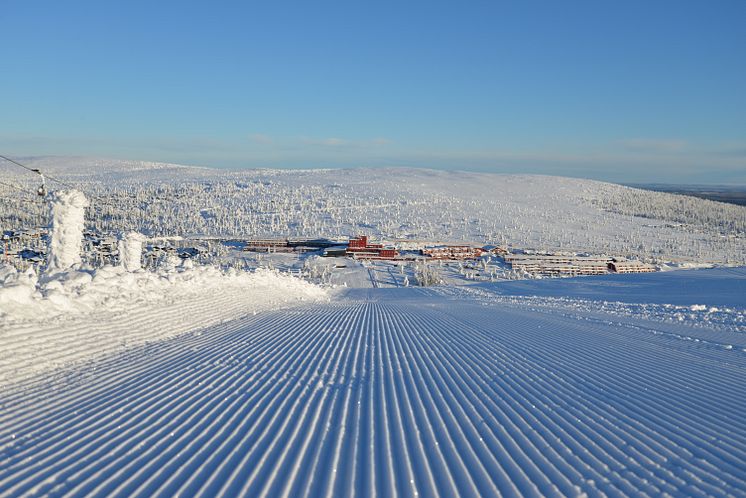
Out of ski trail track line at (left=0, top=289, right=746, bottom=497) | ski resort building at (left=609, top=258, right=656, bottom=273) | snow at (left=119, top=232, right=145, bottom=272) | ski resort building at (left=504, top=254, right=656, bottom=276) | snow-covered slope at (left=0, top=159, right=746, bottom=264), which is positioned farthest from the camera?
snow-covered slope at (left=0, top=159, right=746, bottom=264)

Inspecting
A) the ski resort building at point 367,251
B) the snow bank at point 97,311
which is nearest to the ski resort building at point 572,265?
the ski resort building at point 367,251

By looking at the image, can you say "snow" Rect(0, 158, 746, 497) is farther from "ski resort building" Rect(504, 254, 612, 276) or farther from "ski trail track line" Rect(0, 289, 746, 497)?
"ski resort building" Rect(504, 254, 612, 276)

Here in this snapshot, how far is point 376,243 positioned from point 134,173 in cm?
13928

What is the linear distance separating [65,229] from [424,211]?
270 ft

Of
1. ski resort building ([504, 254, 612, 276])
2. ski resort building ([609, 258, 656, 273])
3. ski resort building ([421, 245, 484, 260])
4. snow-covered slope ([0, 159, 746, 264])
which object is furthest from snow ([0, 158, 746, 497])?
snow-covered slope ([0, 159, 746, 264])

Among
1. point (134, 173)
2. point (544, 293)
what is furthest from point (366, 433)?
point (134, 173)

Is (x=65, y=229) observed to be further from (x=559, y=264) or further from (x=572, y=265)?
(x=572, y=265)

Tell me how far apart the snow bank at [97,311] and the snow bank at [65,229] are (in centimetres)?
279

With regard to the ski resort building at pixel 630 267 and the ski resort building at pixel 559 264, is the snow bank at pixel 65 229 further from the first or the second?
the ski resort building at pixel 630 267

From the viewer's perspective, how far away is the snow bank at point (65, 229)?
1595cm

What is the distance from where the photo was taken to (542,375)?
7582 mm

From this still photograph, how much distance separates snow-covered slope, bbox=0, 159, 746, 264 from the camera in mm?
76688

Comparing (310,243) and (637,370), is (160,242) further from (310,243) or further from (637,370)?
(637,370)

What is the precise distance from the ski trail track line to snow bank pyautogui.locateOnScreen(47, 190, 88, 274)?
28.5 ft
